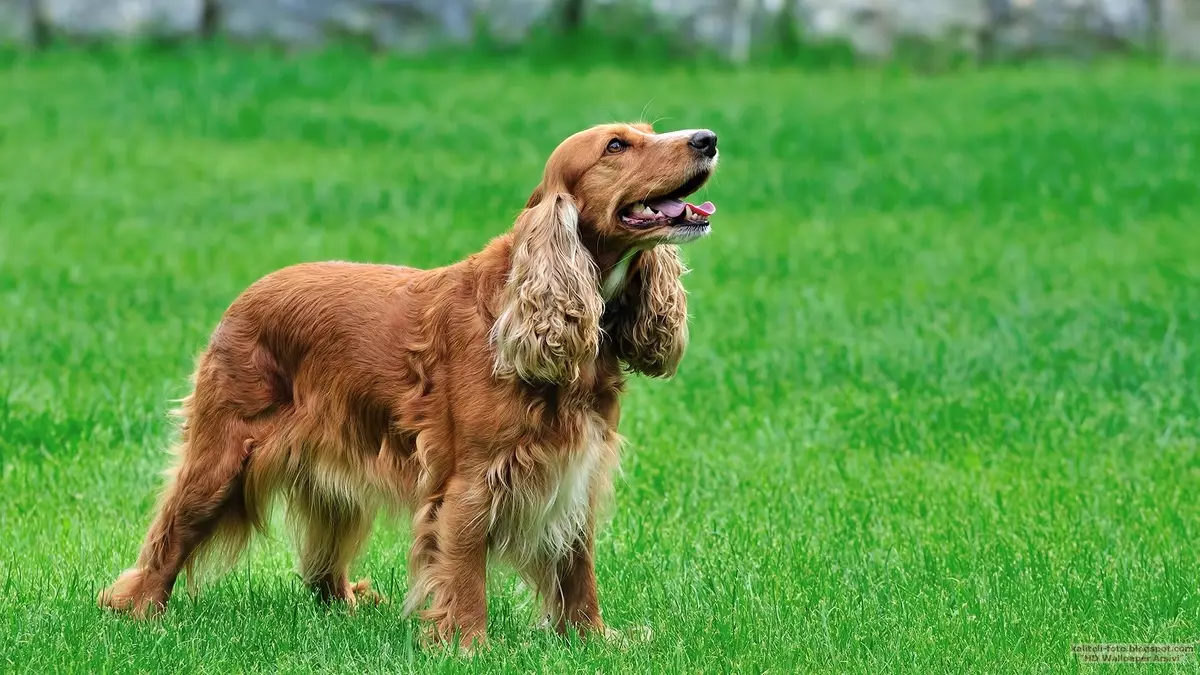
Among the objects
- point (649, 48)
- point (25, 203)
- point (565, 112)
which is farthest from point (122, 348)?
point (649, 48)

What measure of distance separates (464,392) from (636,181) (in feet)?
2.78

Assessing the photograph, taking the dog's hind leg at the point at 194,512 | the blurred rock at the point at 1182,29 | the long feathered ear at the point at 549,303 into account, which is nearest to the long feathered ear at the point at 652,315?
the long feathered ear at the point at 549,303

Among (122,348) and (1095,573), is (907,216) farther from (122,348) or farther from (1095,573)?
(1095,573)

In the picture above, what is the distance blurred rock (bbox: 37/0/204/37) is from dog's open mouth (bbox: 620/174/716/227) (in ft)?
53.9

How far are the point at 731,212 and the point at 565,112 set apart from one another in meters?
3.88

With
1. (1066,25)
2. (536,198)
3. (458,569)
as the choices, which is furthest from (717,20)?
(458,569)

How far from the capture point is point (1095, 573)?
→ 5.99 metres

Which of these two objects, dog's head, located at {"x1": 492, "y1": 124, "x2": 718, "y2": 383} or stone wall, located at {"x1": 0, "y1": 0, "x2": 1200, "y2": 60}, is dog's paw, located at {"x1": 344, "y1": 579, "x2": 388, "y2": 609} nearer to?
dog's head, located at {"x1": 492, "y1": 124, "x2": 718, "y2": 383}

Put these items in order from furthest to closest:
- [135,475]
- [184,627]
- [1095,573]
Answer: [135,475]
[1095,573]
[184,627]

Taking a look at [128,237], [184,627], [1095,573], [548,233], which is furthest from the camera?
[128,237]

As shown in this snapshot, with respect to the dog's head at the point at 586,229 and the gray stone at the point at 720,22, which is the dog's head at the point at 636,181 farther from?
the gray stone at the point at 720,22

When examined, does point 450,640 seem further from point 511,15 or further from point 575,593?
point 511,15

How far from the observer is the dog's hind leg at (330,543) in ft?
19.1

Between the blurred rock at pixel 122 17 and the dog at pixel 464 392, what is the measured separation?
1556 centimetres
